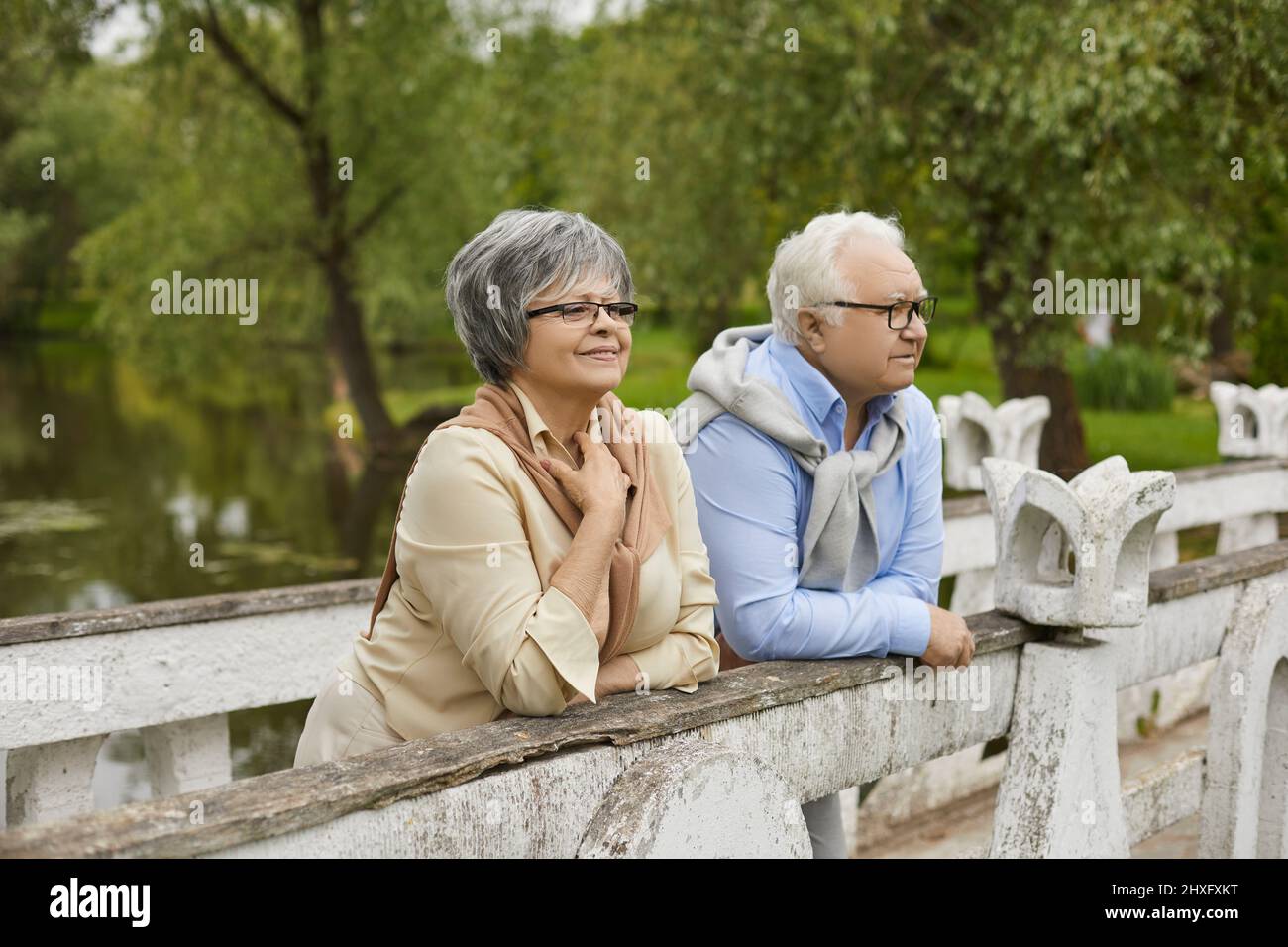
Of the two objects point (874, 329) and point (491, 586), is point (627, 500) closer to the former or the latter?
point (491, 586)

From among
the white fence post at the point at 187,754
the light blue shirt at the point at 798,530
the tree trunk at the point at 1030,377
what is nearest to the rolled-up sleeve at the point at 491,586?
the light blue shirt at the point at 798,530

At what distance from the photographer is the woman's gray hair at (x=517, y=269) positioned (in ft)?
7.52

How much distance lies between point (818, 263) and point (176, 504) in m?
14.9

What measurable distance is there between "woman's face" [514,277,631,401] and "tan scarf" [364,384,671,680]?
8 centimetres

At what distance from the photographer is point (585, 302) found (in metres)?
2.32

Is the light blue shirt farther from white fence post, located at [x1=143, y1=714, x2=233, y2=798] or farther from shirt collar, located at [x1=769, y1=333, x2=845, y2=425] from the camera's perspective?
white fence post, located at [x1=143, y1=714, x2=233, y2=798]

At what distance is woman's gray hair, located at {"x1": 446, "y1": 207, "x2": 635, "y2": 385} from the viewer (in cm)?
229

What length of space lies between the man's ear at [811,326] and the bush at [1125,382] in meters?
11.1

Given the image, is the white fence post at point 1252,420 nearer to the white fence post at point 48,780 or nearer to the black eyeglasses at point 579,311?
the black eyeglasses at point 579,311

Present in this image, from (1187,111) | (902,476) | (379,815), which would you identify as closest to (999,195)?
(1187,111)

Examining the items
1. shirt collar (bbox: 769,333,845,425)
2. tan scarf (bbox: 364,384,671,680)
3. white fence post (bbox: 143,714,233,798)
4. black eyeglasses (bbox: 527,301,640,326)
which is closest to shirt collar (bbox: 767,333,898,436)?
shirt collar (bbox: 769,333,845,425)

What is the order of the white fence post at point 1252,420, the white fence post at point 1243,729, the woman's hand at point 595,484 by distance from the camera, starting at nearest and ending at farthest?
the woman's hand at point 595,484 < the white fence post at point 1243,729 < the white fence post at point 1252,420
